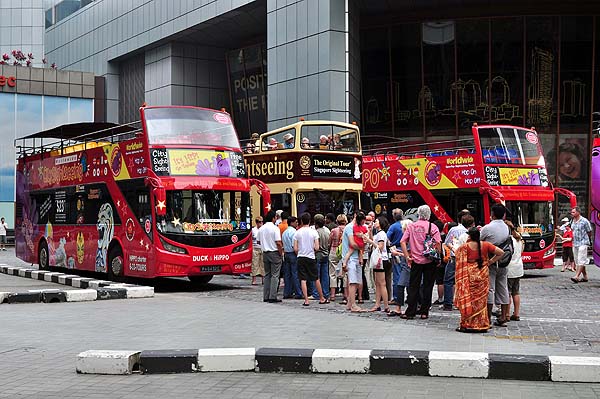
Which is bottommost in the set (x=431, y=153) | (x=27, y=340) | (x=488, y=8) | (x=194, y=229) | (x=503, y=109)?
(x=27, y=340)

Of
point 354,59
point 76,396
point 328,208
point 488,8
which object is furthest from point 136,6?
point 76,396

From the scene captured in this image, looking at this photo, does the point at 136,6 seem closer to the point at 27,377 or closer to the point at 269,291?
the point at 269,291

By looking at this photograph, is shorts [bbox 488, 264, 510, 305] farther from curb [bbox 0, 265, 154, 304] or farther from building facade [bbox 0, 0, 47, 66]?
building facade [bbox 0, 0, 47, 66]

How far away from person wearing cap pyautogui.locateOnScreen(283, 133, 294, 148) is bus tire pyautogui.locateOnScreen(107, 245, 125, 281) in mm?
5365

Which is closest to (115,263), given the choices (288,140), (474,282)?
(288,140)

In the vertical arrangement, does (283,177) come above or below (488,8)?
below

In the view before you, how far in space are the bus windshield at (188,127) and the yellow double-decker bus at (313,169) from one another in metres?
2.81

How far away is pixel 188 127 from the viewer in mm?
17469

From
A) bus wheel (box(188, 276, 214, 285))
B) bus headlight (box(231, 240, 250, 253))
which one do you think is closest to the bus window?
bus headlight (box(231, 240, 250, 253))

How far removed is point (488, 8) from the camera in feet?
118

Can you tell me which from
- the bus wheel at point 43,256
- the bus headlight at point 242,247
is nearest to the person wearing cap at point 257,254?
the bus headlight at point 242,247

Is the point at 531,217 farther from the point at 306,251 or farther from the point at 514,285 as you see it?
the point at 514,285

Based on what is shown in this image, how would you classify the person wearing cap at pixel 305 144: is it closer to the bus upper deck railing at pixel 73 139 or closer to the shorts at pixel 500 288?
the bus upper deck railing at pixel 73 139

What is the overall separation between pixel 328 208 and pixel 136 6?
30.5 meters
